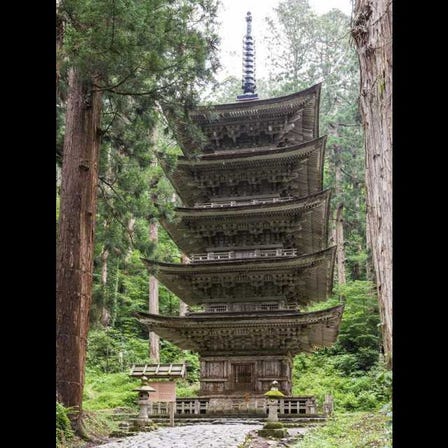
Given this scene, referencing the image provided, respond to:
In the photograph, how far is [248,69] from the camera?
2041 centimetres

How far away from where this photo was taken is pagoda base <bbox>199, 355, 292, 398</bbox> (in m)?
14.6

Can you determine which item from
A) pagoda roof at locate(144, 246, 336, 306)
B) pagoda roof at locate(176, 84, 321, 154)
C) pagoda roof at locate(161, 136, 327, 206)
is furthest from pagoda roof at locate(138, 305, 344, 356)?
pagoda roof at locate(176, 84, 321, 154)

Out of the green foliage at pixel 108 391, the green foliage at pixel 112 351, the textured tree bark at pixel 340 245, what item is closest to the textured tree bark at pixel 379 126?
the green foliage at pixel 108 391

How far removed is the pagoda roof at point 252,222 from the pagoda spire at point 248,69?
418cm

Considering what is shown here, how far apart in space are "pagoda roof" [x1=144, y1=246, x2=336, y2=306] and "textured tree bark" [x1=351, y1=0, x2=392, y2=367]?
38.3ft

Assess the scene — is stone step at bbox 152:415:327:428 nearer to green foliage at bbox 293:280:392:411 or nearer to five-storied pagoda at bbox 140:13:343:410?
five-storied pagoda at bbox 140:13:343:410

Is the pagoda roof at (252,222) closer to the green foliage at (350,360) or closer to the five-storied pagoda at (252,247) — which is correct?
the five-storied pagoda at (252,247)

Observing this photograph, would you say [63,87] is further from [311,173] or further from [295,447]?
[311,173]

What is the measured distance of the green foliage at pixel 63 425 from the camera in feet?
22.7

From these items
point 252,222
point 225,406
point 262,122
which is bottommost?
point 225,406

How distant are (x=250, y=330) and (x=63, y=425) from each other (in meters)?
7.85

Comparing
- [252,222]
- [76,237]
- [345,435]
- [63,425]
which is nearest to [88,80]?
[76,237]

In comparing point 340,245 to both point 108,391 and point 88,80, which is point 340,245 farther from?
point 88,80
